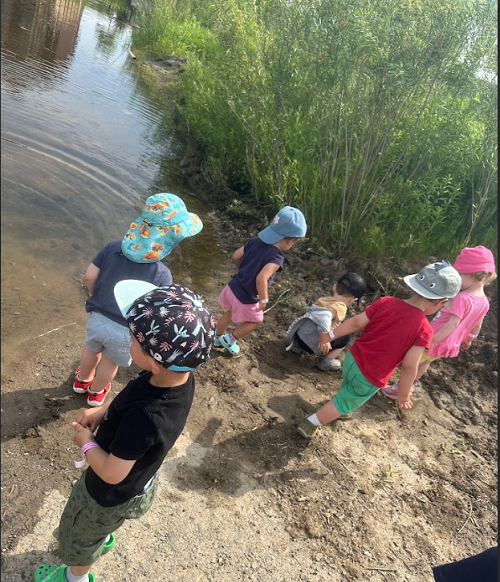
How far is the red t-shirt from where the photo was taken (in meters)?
3.38

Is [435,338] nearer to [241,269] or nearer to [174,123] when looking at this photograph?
[241,269]

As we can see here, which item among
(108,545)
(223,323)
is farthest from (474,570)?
(223,323)

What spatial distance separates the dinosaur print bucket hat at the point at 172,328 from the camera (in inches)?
67.7

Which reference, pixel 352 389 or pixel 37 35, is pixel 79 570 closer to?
pixel 352 389

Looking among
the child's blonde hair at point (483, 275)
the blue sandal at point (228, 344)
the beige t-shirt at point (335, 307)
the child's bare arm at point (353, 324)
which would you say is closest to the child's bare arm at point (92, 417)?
the child's bare arm at point (353, 324)

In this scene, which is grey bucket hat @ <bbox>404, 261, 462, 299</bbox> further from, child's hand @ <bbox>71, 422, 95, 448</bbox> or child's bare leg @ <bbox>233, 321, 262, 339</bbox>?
child's hand @ <bbox>71, 422, 95, 448</bbox>

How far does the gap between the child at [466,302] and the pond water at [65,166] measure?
265 centimetres

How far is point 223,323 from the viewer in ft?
14.8

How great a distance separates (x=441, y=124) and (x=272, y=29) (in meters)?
2.68

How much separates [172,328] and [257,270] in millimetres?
2413

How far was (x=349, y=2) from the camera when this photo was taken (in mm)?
5395

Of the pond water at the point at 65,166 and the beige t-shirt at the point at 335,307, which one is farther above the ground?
the beige t-shirt at the point at 335,307

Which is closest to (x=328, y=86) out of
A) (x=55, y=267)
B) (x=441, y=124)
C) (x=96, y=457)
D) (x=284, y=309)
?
(x=441, y=124)

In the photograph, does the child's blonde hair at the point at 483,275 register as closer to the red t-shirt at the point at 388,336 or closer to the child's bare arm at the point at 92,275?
the red t-shirt at the point at 388,336
